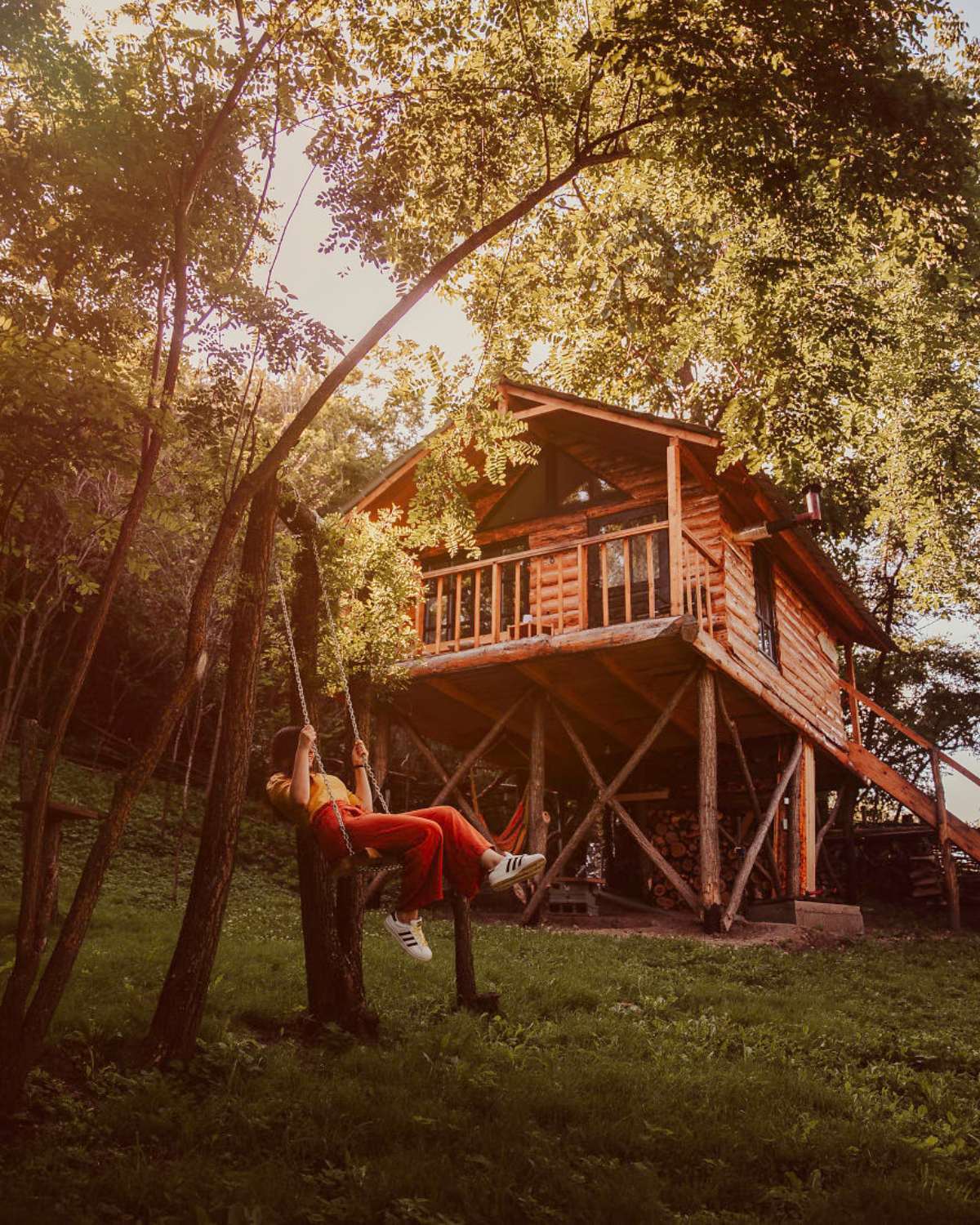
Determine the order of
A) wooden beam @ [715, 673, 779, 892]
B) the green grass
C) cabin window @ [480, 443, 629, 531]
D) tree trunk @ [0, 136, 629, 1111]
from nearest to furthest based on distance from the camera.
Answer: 1. the green grass
2. tree trunk @ [0, 136, 629, 1111]
3. wooden beam @ [715, 673, 779, 892]
4. cabin window @ [480, 443, 629, 531]

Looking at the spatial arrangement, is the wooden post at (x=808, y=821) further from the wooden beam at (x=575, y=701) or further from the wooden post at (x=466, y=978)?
the wooden post at (x=466, y=978)

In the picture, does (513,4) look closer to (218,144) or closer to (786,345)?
(218,144)

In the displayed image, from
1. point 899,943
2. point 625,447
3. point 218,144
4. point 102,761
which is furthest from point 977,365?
point 102,761

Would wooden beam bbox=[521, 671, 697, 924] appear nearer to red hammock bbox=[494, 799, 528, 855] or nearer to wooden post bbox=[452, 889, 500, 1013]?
red hammock bbox=[494, 799, 528, 855]

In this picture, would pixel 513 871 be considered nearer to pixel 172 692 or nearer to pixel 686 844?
pixel 172 692

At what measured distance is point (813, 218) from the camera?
6.65 meters

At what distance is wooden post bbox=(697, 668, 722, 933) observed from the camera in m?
11.2

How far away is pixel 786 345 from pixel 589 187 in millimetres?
2379

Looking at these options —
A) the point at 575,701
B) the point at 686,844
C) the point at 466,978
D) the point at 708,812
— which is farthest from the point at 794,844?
the point at 466,978

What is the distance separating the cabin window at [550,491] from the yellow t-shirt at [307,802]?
381 inches

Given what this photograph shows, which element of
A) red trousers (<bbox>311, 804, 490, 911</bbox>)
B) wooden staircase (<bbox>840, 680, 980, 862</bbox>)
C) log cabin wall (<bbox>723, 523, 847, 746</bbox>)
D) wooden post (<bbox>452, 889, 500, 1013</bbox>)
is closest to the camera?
red trousers (<bbox>311, 804, 490, 911</bbox>)

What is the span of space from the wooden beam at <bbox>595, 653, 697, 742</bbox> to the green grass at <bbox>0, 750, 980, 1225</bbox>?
4980mm

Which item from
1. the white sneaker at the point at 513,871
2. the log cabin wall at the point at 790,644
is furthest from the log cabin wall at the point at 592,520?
the white sneaker at the point at 513,871

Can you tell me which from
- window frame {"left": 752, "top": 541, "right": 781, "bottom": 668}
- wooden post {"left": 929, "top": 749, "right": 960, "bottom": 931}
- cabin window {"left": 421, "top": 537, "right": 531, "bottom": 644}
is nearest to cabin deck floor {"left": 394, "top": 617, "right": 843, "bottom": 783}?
window frame {"left": 752, "top": 541, "right": 781, "bottom": 668}
